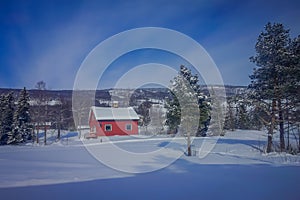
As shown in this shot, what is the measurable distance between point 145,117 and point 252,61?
90.8 ft

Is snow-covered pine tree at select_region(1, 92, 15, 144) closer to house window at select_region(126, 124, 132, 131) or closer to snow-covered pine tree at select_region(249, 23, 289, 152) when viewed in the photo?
house window at select_region(126, 124, 132, 131)

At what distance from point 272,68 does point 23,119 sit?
25.1m

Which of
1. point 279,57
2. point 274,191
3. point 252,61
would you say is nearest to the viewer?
point 274,191

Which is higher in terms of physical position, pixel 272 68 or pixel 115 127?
pixel 272 68

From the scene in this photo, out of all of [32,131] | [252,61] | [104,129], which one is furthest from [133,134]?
[252,61]

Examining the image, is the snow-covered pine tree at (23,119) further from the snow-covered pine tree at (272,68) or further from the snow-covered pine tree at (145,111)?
the snow-covered pine tree at (272,68)

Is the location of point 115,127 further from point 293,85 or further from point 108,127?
point 293,85

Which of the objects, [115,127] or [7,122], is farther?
[115,127]

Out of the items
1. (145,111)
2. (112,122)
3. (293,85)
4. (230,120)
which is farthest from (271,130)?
(145,111)

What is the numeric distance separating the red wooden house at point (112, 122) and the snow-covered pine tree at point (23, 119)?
24.1 feet

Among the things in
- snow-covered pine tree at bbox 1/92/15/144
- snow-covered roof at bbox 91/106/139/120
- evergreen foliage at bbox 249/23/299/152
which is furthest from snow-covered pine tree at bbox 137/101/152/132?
evergreen foliage at bbox 249/23/299/152

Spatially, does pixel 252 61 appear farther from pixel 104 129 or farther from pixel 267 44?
pixel 104 129

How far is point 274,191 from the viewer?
524 cm

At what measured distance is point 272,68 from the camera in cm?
1321
